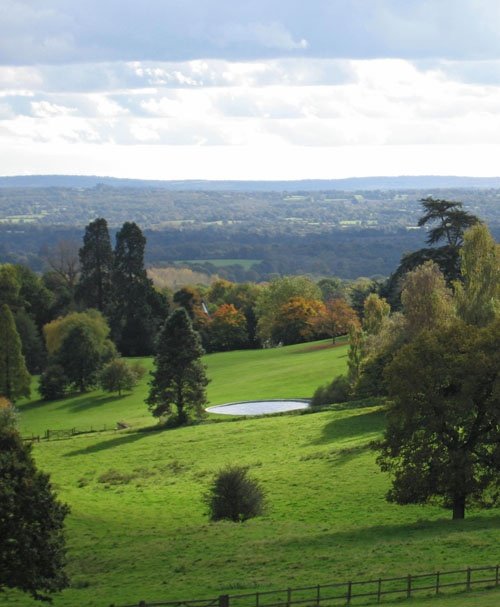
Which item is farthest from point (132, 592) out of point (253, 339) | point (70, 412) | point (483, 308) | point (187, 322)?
point (253, 339)

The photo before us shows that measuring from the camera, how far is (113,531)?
41.8 m

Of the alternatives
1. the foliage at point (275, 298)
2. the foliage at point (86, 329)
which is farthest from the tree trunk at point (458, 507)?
the foliage at point (275, 298)

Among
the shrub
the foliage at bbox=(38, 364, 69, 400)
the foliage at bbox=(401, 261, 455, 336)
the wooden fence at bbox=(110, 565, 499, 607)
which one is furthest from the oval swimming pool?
the wooden fence at bbox=(110, 565, 499, 607)

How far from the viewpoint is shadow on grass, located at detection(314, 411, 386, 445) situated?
2354 inches

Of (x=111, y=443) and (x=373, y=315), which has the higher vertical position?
(x=373, y=315)

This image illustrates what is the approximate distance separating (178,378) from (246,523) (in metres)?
32.5

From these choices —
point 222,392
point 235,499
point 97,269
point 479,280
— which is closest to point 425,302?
point 479,280

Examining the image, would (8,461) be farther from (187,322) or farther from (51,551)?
(187,322)

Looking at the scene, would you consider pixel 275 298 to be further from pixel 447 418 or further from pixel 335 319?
pixel 447 418

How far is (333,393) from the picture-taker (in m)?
75.6

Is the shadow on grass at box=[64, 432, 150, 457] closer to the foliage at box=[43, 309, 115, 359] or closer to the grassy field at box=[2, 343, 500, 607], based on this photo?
the grassy field at box=[2, 343, 500, 607]

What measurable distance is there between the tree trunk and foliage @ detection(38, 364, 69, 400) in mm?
59079

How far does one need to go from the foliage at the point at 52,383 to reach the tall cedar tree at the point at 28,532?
204 feet

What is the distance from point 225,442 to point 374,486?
17192 mm
